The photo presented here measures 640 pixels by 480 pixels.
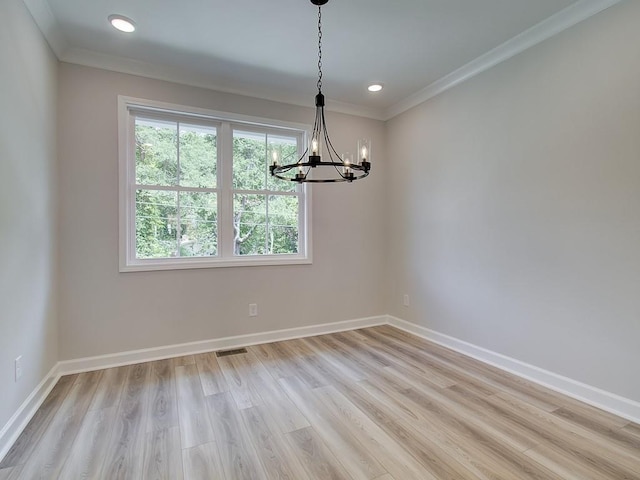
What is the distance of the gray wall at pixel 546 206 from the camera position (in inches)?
→ 80.0

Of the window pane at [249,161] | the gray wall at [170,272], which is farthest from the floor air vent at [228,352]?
the window pane at [249,161]

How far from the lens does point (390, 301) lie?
162 inches

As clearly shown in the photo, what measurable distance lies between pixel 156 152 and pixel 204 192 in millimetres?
577

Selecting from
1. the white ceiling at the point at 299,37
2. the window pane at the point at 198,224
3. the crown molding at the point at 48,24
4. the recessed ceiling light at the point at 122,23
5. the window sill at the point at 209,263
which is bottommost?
the window sill at the point at 209,263

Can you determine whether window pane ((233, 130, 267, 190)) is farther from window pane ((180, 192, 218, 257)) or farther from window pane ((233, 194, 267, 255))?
window pane ((180, 192, 218, 257))

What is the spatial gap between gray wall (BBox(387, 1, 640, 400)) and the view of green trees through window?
5.60 ft

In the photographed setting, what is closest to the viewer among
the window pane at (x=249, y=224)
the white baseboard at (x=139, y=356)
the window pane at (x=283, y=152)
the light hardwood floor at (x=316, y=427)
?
the light hardwood floor at (x=316, y=427)

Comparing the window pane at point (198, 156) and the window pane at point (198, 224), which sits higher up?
the window pane at point (198, 156)

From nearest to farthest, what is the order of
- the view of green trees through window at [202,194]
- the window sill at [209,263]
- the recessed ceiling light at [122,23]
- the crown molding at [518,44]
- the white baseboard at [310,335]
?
the white baseboard at [310,335]
the crown molding at [518,44]
the recessed ceiling light at [122,23]
the window sill at [209,263]
the view of green trees through window at [202,194]

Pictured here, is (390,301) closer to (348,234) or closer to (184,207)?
(348,234)

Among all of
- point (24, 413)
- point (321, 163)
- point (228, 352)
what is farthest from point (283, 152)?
point (24, 413)

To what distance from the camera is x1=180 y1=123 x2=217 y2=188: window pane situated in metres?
3.20

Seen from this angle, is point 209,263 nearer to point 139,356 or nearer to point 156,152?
point 139,356

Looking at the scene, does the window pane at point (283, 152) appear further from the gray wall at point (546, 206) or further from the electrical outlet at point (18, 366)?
the electrical outlet at point (18, 366)
